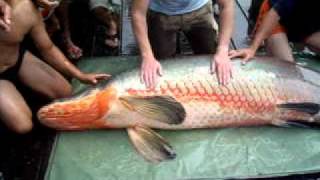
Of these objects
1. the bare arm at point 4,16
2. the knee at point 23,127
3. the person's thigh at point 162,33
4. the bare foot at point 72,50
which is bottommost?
the bare foot at point 72,50

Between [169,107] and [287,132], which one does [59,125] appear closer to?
[169,107]

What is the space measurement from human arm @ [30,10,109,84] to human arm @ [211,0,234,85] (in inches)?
25.5

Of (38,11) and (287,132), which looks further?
(38,11)

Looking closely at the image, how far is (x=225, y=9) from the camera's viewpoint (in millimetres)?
2857

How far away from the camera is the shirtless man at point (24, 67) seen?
2676mm

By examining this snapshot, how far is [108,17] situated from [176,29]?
743 mm

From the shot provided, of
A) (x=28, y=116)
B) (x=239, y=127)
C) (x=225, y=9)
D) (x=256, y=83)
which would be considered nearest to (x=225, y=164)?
(x=239, y=127)

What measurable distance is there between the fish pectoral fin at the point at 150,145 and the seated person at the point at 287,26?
82 cm

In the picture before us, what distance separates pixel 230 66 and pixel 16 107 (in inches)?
46.1

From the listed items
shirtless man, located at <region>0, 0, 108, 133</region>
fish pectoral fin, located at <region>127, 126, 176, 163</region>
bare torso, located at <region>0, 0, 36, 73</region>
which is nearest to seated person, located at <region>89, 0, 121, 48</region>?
shirtless man, located at <region>0, 0, 108, 133</region>

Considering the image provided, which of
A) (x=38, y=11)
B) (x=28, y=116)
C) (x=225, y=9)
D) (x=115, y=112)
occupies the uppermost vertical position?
(x=225, y=9)

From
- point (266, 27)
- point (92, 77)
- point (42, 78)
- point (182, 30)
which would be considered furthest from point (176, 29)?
point (42, 78)

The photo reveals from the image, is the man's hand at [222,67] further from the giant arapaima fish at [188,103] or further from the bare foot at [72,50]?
the bare foot at [72,50]

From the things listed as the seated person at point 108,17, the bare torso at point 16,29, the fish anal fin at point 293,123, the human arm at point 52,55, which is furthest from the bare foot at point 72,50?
the fish anal fin at point 293,123
